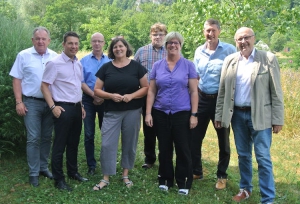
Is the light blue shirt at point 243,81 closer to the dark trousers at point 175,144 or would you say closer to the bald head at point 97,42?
the dark trousers at point 175,144

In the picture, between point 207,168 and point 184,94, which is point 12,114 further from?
point 207,168

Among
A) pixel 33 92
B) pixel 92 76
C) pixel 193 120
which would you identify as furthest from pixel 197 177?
pixel 33 92

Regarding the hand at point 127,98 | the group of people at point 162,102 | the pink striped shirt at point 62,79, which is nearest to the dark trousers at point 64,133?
the group of people at point 162,102

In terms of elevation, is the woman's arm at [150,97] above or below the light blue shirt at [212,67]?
below

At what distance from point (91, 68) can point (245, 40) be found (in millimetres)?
2326

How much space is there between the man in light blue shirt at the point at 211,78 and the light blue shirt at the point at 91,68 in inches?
59.7

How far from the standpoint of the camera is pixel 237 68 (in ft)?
13.6

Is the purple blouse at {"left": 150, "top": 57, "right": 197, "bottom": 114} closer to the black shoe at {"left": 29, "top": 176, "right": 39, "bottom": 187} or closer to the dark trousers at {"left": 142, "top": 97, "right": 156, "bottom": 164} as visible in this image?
the dark trousers at {"left": 142, "top": 97, "right": 156, "bottom": 164}

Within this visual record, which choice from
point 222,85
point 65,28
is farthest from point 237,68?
point 65,28

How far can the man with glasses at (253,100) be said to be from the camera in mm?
3932

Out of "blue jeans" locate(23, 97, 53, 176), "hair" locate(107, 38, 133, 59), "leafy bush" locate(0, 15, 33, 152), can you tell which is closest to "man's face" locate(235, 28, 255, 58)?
"hair" locate(107, 38, 133, 59)

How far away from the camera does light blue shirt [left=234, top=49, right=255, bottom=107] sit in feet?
13.2

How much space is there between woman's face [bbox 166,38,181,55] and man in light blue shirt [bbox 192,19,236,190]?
0.50 meters

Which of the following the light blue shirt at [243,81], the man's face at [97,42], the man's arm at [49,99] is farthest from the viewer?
the man's face at [97,42]
